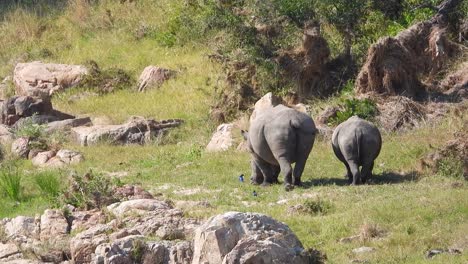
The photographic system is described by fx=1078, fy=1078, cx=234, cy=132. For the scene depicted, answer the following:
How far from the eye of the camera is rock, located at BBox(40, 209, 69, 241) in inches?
558

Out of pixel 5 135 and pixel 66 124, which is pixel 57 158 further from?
pixel 66 124

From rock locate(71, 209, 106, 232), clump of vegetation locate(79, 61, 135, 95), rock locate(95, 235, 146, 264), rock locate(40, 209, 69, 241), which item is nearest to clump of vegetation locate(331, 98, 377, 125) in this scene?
rock locate(71, 209, 106, 232)

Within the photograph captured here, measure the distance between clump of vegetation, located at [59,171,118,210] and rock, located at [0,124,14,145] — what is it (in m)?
8.96

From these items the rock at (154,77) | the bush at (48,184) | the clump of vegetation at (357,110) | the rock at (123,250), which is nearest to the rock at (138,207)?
the rock at (123,250)

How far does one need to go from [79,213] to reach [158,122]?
10.6m

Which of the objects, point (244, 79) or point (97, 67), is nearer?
point (244, 79)

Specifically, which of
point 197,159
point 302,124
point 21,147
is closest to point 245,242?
point 302,124

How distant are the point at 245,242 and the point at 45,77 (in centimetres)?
2115

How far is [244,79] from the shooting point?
83.9 ft

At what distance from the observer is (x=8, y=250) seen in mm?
13547

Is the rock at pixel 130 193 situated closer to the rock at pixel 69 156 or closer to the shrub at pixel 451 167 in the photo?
the shrub at pixel 451 167

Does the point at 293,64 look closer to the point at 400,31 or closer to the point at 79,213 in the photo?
the point at 400,31

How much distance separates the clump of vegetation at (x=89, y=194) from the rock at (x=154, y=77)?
14.1m

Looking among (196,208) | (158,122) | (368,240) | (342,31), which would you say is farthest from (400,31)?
(368,240)
